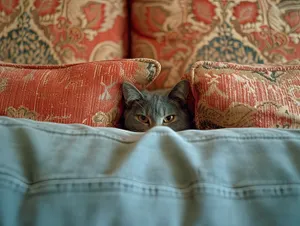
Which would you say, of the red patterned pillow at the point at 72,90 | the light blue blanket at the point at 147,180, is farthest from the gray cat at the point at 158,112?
the light blue blanket at the point at 147,180

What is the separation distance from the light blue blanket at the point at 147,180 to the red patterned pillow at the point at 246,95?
0.84 feet

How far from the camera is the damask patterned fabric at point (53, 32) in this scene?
1078 mm

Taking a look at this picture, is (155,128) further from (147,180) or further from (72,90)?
(72,90)

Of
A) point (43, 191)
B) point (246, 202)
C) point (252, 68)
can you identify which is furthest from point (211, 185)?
point (252, 68)

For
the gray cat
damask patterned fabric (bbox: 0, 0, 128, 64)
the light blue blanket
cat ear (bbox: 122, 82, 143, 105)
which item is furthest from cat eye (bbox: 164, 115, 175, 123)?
the light blue blanket

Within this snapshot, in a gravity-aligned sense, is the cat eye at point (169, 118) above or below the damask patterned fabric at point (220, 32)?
below

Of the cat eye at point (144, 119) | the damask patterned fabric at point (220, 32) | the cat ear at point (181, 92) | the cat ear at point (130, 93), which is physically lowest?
the cat eye at point (144, 119)

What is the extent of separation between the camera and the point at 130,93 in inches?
32.6

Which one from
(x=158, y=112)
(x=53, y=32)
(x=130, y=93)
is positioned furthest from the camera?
(x=53, y=32)

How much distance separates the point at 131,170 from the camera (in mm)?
359

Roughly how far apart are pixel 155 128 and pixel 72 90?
38 centimetres

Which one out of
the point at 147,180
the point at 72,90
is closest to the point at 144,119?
the point at 72,90

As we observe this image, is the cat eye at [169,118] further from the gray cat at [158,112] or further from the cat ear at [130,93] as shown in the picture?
the cat ear at [130,93]

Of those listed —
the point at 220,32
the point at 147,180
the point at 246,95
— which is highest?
the point at 220,32
